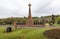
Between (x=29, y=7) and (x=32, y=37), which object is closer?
(x=32, y=37)

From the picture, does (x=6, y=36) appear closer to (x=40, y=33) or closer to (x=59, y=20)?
(x=40, y=33)

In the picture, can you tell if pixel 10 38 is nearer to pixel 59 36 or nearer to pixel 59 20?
pixel 59 36

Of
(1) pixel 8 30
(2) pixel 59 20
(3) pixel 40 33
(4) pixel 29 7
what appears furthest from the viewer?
(2) pixel 59 20

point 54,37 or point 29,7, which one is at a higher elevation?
point 29,7

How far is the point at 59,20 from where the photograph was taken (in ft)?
239

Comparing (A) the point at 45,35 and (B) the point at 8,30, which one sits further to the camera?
(B) the point at 8,30

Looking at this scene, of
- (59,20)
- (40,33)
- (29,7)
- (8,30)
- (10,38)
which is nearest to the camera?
(10,38)

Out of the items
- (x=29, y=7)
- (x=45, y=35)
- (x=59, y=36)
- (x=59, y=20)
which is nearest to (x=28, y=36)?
(x=45, y=35)

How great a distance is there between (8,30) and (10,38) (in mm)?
7259

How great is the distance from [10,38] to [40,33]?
5884 millimetres

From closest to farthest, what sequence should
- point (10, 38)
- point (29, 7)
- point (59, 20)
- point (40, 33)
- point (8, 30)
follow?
point (10, 38), point (40, 33), point (8, 30), point (29, 7), point (59, 20)

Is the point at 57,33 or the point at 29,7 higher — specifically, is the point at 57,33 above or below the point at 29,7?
below

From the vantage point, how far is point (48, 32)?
117ft

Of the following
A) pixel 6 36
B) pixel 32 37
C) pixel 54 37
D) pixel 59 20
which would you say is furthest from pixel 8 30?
pixel 59 20
